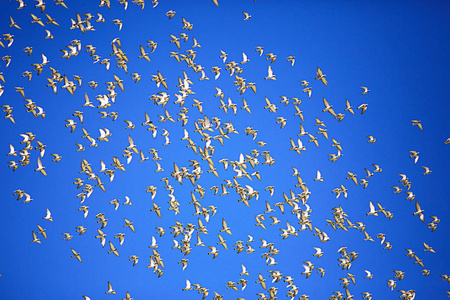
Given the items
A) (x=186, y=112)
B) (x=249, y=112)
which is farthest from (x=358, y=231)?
(x=186, y=112)

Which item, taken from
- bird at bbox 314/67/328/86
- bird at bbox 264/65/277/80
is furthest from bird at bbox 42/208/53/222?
bird at bbox 314/67/328/86

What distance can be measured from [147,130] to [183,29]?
2701 mm

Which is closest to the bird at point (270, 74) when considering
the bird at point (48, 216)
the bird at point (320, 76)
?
the bird at point (320, 76)

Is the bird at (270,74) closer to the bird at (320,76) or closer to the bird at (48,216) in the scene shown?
the bird at (320,76)

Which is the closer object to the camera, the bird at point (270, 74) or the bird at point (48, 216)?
the bird at point (48, 216)

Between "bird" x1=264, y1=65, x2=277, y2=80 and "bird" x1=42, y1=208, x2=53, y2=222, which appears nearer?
"bird" x1=42, y1=208, x2=53, y2=222

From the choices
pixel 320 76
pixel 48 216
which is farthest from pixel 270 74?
pixel 48 216

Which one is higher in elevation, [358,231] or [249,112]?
[249,112]

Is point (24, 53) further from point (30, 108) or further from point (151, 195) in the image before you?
point (151, 195)

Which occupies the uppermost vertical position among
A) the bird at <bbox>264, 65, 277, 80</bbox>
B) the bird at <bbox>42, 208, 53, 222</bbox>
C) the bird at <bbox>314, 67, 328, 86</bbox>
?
the bird at <bbox>264, 65, 277, 80</bbox>

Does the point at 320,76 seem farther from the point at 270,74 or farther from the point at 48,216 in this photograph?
the point at 48,216

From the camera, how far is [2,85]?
1259 cm

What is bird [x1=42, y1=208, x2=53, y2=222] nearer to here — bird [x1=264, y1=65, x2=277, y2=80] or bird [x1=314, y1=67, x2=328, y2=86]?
bird [x1=264, y1=65, x2=277, y2=80]

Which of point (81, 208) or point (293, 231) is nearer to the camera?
point (81, 208)
